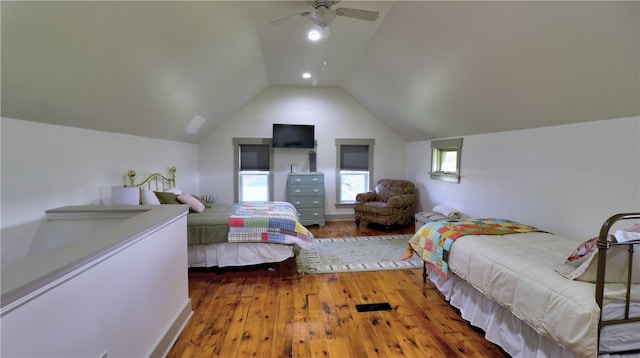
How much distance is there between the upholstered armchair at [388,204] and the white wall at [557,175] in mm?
1205

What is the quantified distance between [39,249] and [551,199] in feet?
15.8

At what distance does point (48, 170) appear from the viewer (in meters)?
2.19

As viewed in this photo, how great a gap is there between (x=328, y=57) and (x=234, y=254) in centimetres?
326

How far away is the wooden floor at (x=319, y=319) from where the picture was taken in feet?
6.72

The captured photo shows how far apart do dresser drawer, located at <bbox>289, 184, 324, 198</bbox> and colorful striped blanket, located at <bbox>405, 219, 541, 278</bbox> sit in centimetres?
283

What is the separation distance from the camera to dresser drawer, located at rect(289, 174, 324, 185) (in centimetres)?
557

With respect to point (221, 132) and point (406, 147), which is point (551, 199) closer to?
point (406, 147)

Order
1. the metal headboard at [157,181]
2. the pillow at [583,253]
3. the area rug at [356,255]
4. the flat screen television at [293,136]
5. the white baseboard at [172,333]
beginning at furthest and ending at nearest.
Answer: the flat screen television at [293,136], the area rug at [356,255], the metal headboard at [157,181], the white baseboard at [172,333], the pillow at [583,253]

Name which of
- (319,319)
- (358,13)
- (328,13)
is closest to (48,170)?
(319,319)

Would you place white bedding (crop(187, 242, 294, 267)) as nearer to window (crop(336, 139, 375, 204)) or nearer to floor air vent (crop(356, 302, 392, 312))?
floor air vent (crop(356, 302, 392, 312))

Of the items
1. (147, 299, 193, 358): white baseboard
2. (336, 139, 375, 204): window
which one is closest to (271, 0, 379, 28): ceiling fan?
(147, 299, 193, 358): white baseboard

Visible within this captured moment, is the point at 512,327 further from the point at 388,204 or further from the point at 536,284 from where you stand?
the point at 388,204

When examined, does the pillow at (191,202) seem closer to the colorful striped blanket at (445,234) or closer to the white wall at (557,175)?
the colorful striped blanket at (445,234)

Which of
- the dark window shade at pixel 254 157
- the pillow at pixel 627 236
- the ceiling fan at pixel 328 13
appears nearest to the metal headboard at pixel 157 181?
the dark window shade at pixel 254 157
